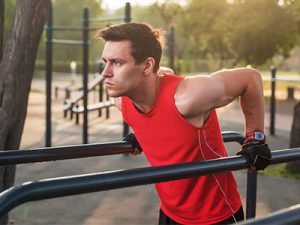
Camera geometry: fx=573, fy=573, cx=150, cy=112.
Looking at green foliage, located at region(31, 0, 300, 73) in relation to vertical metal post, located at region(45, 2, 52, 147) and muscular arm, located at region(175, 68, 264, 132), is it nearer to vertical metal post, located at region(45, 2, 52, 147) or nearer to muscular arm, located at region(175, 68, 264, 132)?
vertical metal post, located at region(45, 2, 52, 147)

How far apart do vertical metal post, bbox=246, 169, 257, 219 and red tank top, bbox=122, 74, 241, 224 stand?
0.10m

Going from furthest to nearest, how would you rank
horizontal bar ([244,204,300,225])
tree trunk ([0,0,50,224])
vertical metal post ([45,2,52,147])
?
vertical metal post ([45,2,52,147])
tree trunk ([0,0,50,224])
horizontal bar ([244,204,300,225])

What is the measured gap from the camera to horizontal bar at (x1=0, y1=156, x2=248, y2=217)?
1.54m

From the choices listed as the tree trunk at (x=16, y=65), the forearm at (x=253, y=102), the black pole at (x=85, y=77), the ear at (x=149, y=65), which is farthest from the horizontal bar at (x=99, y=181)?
the black pole at (x=85, y=77)

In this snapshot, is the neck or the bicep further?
the neck

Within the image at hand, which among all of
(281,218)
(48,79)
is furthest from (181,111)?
(48,79)

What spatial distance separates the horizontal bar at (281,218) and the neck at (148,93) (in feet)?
3.23

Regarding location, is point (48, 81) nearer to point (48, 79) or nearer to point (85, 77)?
point (48, 79)

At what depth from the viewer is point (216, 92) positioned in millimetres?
2047

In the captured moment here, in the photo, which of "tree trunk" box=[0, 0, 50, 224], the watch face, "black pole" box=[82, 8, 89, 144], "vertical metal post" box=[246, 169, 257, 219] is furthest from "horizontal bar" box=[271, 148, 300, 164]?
"black pole" box=[82, 8, 89, 144]

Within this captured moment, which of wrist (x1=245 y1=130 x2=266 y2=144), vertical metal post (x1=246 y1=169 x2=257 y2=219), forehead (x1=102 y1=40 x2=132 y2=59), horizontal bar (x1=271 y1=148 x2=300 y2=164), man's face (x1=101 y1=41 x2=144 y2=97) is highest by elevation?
forehead (x1=102 y1=40 x2=132 y2=59)

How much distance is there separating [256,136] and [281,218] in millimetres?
1058

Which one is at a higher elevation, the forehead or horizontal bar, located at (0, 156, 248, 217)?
the forehead

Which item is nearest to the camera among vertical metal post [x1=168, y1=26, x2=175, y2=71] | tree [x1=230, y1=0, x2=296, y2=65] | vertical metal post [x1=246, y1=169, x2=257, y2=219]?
vertical metal post [x1=246, y1=169, x2=257, y2=219]
